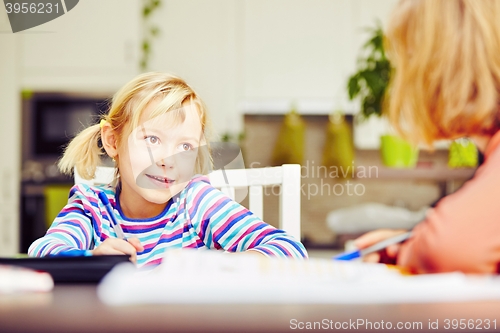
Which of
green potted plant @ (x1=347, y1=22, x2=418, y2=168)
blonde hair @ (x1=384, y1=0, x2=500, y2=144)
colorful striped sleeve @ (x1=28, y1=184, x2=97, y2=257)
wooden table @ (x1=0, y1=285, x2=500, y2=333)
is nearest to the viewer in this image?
wooden table @ (x1=0, y1=285, x2=500, y2=333)

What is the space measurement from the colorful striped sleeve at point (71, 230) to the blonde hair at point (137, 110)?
9cm

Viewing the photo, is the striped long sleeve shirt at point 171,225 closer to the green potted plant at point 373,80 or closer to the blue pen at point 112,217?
the blue pen at point 112,217

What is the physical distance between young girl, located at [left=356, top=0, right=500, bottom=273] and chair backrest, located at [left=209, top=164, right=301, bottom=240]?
488mm

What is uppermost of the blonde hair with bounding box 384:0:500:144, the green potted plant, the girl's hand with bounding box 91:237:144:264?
the green potted plant

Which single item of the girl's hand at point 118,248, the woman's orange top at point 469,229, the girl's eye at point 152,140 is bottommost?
the girl's hand at point 118,248

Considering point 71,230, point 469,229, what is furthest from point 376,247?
point 71,230

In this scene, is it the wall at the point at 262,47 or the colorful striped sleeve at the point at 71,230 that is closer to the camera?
the colorful striped sleeve at the point at 71,230

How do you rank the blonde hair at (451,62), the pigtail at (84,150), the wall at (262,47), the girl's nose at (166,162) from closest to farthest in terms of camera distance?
1. the blonde hair at (451,62)
2. the girl's nose at (166,162)
3. the pigtail at (84,150)
4. the wall at (262,47)

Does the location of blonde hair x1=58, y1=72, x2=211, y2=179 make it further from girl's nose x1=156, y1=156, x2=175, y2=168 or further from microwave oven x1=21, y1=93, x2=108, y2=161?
microwave oven x1=21, y1=93, x2=108, y2=161

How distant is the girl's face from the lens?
0.71 m

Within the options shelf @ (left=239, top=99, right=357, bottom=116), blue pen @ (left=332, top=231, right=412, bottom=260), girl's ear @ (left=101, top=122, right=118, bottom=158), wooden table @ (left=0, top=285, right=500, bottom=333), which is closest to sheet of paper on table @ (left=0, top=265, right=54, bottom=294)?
wooden table @ (left=0, top=285, right=500, bottom=333)

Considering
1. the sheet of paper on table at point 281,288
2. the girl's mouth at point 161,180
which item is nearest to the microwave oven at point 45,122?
the girl's mouth at point 161,180

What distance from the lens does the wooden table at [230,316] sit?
0.22 meters

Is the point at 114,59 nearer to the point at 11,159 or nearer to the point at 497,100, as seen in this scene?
the point at 11,159
